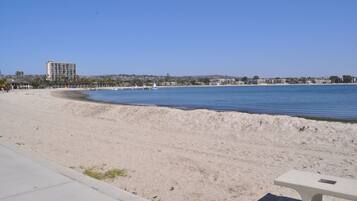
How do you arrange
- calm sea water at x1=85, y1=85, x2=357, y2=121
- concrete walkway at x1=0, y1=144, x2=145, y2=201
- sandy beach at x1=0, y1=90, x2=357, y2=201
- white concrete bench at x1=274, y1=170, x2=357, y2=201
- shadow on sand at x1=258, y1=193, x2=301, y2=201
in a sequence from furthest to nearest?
calm sea water at x1=85, y1=85, x2=357, y2=121
sandy beach at x1=0, y1=90, x2=357, y2=201
shadow on sand at x1=258, y1=193, x2=301, y2=201
concrete walkway at x1=0, y1=144, x2=145, y2=201
white concrete bench at x1=274, y1=170, x2=357, y2=201

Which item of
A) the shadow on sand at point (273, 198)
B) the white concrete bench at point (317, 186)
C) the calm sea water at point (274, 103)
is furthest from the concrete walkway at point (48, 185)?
the calm sea water at point (274, 103)

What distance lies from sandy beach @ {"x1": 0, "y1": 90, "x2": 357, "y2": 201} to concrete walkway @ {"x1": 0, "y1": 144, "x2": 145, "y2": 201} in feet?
3.08

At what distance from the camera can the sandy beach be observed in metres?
6.79

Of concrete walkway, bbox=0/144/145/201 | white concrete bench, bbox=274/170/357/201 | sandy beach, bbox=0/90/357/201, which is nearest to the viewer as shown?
white concrete bench, bbox=274/170/357/201

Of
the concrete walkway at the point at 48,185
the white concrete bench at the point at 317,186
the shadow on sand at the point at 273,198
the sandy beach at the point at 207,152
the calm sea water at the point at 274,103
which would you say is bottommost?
the calm sea water at the point at 274,103

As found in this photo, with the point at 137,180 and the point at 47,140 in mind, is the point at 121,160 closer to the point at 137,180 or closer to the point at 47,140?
the point at 137,180

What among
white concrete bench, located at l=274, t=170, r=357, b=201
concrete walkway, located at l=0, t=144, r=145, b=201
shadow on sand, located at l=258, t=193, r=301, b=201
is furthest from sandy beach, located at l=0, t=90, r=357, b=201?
white concrete bench, located at l=274, t=170, r=357, b=201

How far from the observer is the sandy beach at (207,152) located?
679 cm

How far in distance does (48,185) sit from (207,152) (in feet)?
18.0

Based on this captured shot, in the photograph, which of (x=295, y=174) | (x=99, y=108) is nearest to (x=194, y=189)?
(x=295, y=174)

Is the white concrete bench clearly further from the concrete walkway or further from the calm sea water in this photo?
the calm sea water

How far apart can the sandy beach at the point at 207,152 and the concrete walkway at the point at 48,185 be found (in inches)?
37.0

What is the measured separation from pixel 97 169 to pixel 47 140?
4.77 m

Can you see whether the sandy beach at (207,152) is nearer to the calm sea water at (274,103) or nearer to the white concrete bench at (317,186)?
the white concrete bench at (317,186)
